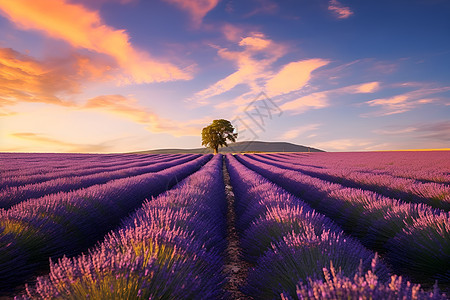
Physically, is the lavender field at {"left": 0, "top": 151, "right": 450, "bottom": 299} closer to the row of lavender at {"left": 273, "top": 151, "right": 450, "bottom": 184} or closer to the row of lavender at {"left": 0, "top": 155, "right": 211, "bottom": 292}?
the row of lavender at {"left": 0, "top": 155, "right": 211, "bottom": 292}

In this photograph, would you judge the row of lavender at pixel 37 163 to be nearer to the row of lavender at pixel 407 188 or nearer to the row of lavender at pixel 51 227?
the row of lavender at pixel 51 227

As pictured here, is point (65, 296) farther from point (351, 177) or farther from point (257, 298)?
point (351, 177)

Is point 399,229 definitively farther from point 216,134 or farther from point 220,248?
point 216,134

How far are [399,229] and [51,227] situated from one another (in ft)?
13.1

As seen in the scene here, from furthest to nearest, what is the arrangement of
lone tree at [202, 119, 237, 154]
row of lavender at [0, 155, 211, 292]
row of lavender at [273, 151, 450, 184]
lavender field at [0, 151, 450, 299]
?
lone tree at [202, 119, 237, 154] < row of lavender at [273, 151, 450, 184] < row of lavender at [0, 155, 211, 292] < lavender field at [0, 151, 450, 299]

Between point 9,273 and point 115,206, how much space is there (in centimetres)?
203

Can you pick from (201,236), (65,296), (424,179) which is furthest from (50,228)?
(424,179)

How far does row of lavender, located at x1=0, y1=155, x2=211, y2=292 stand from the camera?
2525 millimetres

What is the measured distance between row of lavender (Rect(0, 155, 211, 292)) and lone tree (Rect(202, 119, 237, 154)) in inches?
1697

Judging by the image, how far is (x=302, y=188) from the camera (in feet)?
20.2

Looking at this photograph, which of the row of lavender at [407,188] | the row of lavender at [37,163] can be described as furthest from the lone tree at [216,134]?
the row of lavender at [407,188]

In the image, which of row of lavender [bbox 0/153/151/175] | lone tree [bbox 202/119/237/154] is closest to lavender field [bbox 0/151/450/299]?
row of lavender [bbox 0/153/151/175]

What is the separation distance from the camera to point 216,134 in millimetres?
48312

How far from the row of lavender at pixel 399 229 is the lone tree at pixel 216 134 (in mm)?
43009
